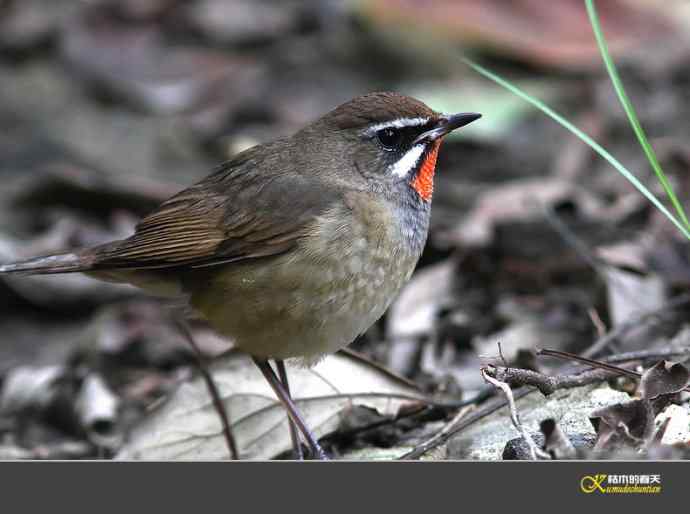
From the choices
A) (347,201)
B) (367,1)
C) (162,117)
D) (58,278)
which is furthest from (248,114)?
(347,201)

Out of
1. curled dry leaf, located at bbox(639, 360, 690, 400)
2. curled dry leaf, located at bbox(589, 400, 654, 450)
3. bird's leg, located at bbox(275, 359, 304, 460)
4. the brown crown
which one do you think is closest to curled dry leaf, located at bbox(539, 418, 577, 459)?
curled dry leaf, located at bbox(589, 400, 654, 450)

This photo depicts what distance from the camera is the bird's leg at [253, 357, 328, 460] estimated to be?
4598 millimetres

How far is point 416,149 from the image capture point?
192 inches

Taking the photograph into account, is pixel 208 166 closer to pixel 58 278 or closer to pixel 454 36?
pixel 58 278

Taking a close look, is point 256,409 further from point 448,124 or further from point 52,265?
point 448,124

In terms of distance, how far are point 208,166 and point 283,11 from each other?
2.96 m

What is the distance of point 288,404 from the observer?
474 centimetres

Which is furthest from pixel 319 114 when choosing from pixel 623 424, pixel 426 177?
pixel 623 424

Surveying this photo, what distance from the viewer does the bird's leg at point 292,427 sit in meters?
4.80

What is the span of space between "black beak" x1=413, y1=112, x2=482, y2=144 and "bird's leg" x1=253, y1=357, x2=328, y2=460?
134 centimetres

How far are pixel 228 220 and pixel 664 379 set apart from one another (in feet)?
7.16
